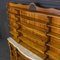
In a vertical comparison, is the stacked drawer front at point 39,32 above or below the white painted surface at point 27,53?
above

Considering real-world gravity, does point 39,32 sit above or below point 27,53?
above

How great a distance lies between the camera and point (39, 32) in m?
3.22

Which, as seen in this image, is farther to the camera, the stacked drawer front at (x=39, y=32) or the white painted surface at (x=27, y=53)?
the white painted surface at (x=27, y=53)

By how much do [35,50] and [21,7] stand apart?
1224 millimetres

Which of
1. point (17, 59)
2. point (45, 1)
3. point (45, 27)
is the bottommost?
point (17, 59)

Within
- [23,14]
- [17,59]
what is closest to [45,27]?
[23,14]

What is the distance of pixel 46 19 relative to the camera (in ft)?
10.0

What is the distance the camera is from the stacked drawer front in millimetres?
2867

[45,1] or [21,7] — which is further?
[21,7]

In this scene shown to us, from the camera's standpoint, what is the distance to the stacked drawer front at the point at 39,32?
287cm

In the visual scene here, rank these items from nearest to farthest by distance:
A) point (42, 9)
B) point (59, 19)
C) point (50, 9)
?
point (59, 19) < point (50, 9) < point (42, 9)

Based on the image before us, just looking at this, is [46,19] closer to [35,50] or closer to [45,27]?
[45,27]

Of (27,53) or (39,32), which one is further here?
(27,53)

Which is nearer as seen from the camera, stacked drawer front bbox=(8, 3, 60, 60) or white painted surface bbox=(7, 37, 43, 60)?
stacked drawer front bbox=(8, 3, 60, 60)
